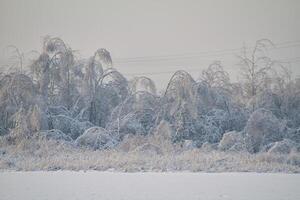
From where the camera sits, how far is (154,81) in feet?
44.8

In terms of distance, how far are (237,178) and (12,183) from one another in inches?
161

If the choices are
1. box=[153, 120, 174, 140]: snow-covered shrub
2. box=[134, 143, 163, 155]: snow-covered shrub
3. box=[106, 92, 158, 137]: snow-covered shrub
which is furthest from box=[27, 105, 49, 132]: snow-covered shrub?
box=[153, 120, 174, 140]: snow-covered shrub

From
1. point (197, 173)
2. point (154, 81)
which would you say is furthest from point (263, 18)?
point (197, 173)

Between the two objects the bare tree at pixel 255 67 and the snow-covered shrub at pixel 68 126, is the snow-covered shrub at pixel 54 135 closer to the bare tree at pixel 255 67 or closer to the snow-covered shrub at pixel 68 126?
the snow-covered shrub at pixel 68 126

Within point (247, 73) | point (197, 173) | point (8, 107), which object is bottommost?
point (197, 173)

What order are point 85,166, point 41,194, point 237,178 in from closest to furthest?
point 41,194
point 237,178
point 85,166

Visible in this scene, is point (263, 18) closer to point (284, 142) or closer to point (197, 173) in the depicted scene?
point (284, 142)

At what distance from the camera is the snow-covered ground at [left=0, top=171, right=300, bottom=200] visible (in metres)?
6.87

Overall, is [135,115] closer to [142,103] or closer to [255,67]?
[142,103]

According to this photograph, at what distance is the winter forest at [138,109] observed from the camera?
1173 centimetres

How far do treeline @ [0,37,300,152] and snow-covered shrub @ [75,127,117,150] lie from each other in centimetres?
3

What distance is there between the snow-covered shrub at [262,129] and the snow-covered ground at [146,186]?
375cm

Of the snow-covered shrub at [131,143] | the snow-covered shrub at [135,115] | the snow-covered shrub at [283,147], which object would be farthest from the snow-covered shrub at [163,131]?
the snow-covered shrub at [283,147]

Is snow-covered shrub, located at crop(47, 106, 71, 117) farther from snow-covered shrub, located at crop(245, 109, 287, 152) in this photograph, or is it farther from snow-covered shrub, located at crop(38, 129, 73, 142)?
snow-covered shrub, located at crop(245, 109, 287, 152)
